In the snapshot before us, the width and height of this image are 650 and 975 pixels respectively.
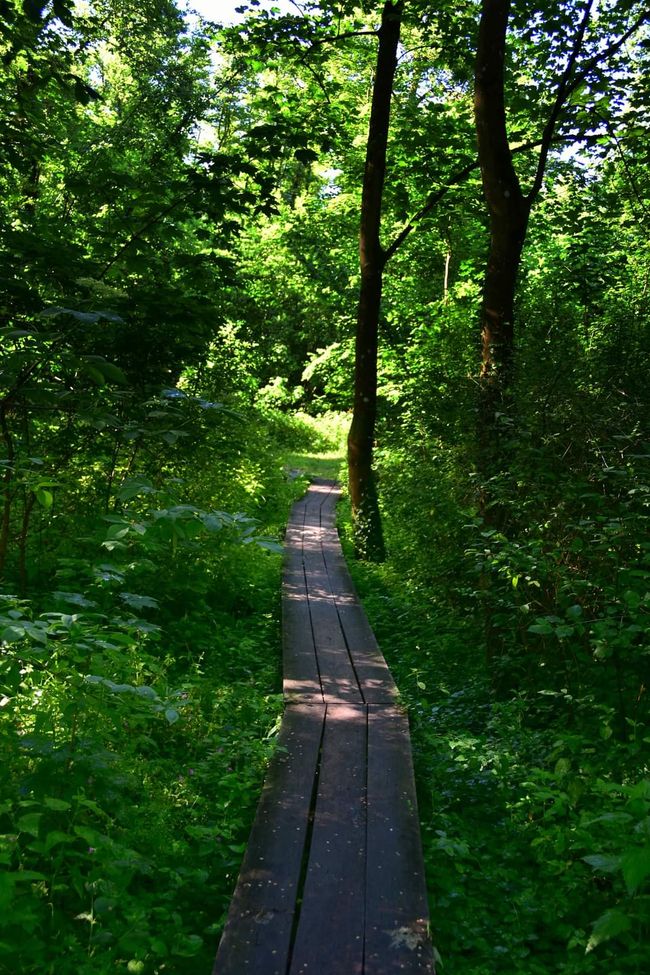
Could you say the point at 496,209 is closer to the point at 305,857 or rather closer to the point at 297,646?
the point at 297,646

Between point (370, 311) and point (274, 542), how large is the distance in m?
8.68

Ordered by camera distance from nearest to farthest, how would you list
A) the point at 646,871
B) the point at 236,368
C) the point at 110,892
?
the point at 646,871 < the point at 110,892 < the point at 236,368

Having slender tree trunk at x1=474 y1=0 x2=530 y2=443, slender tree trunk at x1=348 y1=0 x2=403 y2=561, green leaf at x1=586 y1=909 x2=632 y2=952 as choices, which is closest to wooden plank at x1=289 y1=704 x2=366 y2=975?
green leaf at x1=586 y1=909 x2=632 y2=952

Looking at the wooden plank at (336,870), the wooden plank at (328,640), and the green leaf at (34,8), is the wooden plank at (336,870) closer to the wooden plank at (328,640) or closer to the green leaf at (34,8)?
the wooden plank at (328,640)

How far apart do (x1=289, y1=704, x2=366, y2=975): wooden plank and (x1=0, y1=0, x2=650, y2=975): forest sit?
0.38 meters

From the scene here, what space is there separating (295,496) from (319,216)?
6326 mm

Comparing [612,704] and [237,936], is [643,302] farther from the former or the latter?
[237,936]

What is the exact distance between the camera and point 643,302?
7090 mm

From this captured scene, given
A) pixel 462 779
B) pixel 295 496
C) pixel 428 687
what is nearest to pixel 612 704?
pixel 462 779

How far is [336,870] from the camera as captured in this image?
11.0 ft

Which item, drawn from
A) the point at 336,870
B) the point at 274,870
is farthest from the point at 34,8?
the point at 336,870

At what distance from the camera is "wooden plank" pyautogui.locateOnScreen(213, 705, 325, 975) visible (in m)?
2.78

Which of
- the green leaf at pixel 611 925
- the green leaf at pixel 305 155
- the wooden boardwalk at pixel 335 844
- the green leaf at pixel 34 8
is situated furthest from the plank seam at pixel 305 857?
the green leaf at pixel 34 8

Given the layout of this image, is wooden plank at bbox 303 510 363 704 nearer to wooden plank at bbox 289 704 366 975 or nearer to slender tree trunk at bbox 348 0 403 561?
wooden plank at bbox 289 704 366 975
